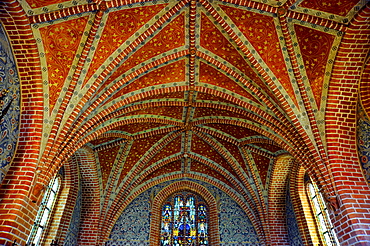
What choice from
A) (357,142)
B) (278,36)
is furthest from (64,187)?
(357,142)

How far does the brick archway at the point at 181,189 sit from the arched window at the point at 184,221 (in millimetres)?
218

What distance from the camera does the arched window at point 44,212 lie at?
31.3ft

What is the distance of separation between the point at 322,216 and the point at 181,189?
595cm

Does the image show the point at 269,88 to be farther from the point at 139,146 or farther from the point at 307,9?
the point at 139,146

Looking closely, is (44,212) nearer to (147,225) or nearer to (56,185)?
(56,185)

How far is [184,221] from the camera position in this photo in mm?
12992

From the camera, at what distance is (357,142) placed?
7.81m

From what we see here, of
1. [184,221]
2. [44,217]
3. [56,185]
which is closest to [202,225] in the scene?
[184,221]

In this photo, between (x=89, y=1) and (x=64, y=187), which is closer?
(x=89, y=1)

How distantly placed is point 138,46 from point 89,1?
182cm

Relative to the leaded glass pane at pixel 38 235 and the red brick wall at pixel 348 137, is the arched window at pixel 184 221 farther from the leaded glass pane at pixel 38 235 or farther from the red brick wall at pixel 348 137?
the red brick wall at pixel 348 137

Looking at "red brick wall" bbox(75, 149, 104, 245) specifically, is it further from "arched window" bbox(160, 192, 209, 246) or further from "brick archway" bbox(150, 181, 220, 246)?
"arched window" bbox(160, 192, 209, 246)

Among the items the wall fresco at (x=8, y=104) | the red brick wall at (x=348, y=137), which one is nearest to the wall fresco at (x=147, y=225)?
the red brick wall at (x=348, y=137)

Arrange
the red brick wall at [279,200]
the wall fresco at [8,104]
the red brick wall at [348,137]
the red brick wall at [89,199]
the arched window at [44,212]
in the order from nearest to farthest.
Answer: the wall fresco at [8,104] → the red brick wall at [348,137] → the arched window at [44,212] → the red brick wall at [89,199] → the red brick wall at [279,200]
